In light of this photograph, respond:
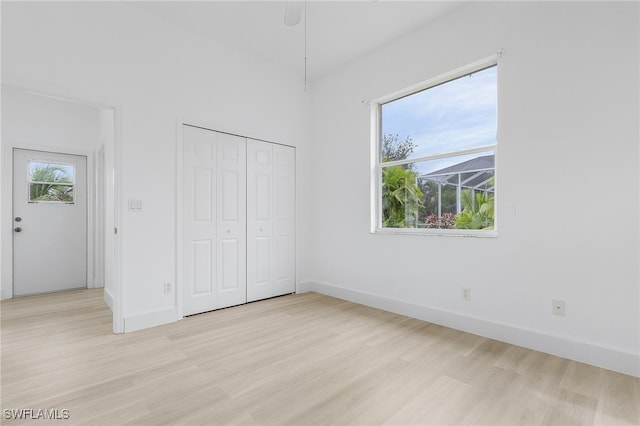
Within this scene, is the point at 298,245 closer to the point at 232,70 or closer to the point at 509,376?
the point at 232,70

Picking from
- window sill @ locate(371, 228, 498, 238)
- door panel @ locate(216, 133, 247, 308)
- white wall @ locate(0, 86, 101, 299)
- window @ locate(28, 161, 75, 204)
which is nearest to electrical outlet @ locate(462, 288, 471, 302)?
window sill @ locate(371, 228, 498, 238)

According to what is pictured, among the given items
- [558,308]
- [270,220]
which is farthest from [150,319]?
[558,308]

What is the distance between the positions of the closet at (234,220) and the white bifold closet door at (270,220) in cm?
1

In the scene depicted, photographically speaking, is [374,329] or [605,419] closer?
[605,419]

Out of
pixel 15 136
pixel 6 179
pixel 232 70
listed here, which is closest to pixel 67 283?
pixel 6 179

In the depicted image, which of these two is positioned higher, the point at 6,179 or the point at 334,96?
the point at 334,96

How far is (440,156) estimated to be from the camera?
125 inches

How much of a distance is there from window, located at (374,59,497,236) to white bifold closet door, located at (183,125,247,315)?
168 cm

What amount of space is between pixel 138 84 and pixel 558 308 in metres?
4.12

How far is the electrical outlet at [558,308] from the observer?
2.37 meters

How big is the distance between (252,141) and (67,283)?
11.4 feet

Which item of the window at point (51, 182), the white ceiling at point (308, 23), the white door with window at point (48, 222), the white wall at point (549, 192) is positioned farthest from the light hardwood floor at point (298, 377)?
the white ceiling at point (308, 23)

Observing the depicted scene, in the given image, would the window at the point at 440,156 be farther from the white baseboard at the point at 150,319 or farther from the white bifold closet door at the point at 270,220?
the white baseboard at the point at 150,319

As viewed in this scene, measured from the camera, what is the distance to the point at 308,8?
2959mm
